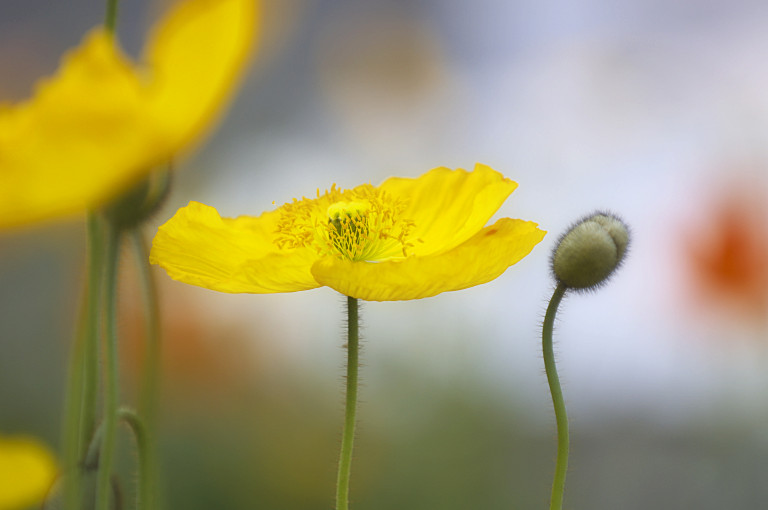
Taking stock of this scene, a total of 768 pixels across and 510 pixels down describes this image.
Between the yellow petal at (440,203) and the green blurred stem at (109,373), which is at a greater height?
the yellow petal at (440,203)

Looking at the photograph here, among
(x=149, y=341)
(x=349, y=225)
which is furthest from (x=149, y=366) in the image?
(x=349, y=225)

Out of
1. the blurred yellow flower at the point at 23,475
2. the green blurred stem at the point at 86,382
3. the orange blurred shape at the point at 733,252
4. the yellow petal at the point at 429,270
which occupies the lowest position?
the blurred yellow flower at the point at 23,475

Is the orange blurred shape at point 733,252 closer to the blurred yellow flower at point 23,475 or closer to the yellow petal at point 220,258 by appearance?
the yellow petal at point 220,258

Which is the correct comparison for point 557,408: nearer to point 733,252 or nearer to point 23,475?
point 23,475

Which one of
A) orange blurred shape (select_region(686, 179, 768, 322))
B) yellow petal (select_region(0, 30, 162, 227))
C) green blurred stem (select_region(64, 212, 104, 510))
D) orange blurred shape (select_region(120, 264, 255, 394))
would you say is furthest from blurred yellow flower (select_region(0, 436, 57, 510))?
orange blurred shape (select_region(686, 179, 768, 322))

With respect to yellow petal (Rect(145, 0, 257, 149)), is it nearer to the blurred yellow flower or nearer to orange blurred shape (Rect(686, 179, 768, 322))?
the blurred yellow flower

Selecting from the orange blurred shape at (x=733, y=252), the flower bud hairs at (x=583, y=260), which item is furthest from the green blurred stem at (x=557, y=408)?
the orange blurred shape at (x=733, y=252)
